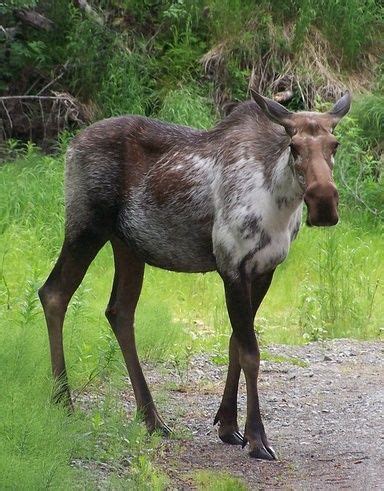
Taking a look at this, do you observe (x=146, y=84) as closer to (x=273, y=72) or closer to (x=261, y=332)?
(x=273, y=72)

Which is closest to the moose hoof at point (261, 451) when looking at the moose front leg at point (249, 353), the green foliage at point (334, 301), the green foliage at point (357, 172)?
the moose front leg at point (249, 353)

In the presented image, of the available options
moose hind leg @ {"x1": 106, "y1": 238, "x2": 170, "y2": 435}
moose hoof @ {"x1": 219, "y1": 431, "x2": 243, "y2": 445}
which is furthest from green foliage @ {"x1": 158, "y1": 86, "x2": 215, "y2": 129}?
moose hoof @ {"x1": 219, "y1": 431, "x2": 243, "y2": 445}

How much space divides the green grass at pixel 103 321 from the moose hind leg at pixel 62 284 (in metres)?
0.15

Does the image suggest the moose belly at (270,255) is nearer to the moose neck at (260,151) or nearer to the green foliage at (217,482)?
the moose neck at (260,151)

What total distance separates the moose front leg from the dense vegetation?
1.80 feet

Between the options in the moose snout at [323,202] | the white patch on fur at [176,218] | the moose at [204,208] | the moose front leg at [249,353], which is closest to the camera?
the moose snout at [323,202]

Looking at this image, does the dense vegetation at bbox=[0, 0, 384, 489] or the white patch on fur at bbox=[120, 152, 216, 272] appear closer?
the dense vegetation at bbox=[0, 0, 384, 489]

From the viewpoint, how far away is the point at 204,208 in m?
7.20

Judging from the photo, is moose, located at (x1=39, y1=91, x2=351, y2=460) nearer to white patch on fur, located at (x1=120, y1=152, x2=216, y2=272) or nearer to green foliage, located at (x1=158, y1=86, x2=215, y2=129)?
white patch on fur, located at (x1=120, y1=152, x2=216, y2=272)

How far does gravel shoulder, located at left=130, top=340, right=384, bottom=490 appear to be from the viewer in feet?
22.0

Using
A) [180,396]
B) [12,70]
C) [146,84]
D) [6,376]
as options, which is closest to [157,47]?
[146,84]

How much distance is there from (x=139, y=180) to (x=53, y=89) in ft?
30.8

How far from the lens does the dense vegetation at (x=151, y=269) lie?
658 cm

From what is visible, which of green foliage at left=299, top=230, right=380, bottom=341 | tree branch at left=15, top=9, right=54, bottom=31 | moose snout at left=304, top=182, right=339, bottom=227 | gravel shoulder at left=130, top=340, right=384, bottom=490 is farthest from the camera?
tree branch at left=15, top=9, right=54, bottom=31
